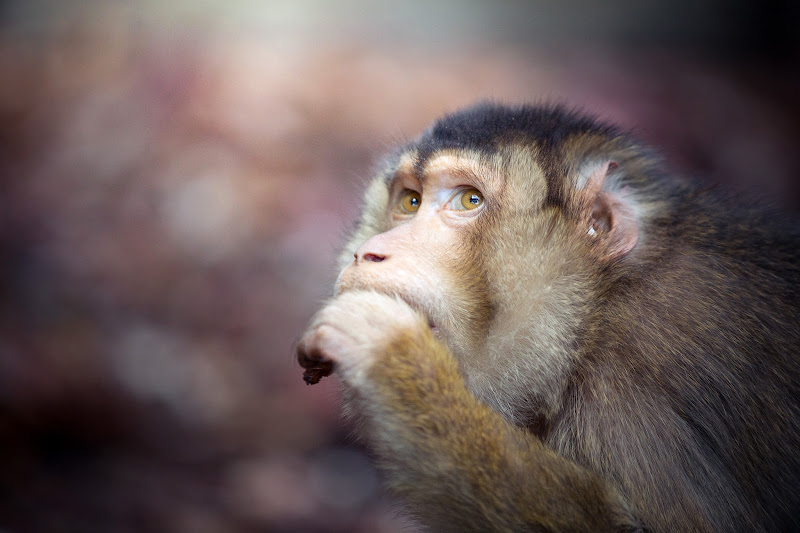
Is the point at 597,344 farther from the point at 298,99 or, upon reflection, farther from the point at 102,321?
the point at 298,99

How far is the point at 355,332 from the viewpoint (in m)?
2.15

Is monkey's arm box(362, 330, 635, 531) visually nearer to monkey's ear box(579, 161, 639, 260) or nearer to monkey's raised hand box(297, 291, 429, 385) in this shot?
monkey's raised hand box(297, 291, 429, 385)

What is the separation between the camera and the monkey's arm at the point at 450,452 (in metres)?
2.02

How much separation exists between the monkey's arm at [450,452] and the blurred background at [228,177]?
Result: 2516mm

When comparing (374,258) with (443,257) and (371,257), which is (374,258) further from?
(443,257)

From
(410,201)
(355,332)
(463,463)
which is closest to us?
(463,463)

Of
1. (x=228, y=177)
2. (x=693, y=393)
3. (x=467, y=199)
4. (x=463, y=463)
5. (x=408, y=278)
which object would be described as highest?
(x=228, y=177)

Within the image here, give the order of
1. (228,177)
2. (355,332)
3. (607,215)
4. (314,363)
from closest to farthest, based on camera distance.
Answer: (355,332)
(314,363)
(607,215)
(228,177)

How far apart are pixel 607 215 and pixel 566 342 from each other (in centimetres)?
54

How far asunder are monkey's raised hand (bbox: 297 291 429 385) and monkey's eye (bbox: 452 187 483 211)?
59 centimetres

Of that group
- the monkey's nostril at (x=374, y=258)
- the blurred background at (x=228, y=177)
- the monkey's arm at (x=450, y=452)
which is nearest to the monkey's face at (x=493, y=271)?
the monkey's nostril at (x=374, y=258)

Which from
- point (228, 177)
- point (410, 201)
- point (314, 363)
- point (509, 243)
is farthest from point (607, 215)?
point (228, 177)

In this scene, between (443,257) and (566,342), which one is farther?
(443,257)

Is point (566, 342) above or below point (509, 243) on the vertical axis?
below
